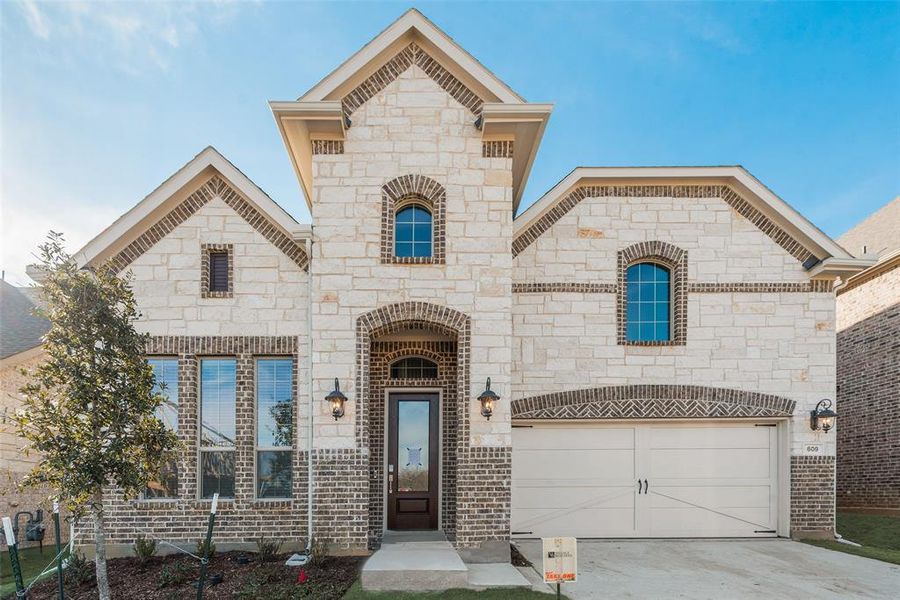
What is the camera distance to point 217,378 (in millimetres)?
8461

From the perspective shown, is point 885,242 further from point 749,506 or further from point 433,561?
point 433,561

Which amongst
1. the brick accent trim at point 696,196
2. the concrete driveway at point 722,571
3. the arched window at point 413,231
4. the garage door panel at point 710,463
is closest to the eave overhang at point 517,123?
the brick accent trim at point 696,196

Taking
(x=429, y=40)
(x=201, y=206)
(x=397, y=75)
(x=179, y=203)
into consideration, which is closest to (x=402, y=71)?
(x=397, y=75)

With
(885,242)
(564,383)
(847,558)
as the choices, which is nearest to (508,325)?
(564,383)

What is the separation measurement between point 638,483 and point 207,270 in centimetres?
861

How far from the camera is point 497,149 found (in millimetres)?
8180

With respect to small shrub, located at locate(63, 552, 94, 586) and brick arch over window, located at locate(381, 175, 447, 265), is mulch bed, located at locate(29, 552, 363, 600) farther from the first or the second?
brick arch over window, located at locate(381, 175, 447, 265)

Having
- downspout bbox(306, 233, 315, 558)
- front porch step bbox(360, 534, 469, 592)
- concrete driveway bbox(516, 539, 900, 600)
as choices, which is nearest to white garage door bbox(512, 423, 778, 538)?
concrete driveway bbox(516, 539, 900, 600)

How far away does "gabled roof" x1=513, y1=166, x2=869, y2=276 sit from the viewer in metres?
9.41

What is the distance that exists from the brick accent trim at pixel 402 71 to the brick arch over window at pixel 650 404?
5242 millimetres

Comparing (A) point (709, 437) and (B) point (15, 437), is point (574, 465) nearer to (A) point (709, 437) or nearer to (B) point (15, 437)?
Result: (A) point (709, 437)

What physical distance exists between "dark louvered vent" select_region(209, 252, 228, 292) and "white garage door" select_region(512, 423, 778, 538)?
584 cm

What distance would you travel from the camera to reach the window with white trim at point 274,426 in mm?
8297

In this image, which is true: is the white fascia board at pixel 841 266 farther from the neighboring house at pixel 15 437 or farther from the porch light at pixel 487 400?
the neighboring house at pixel 15 437
